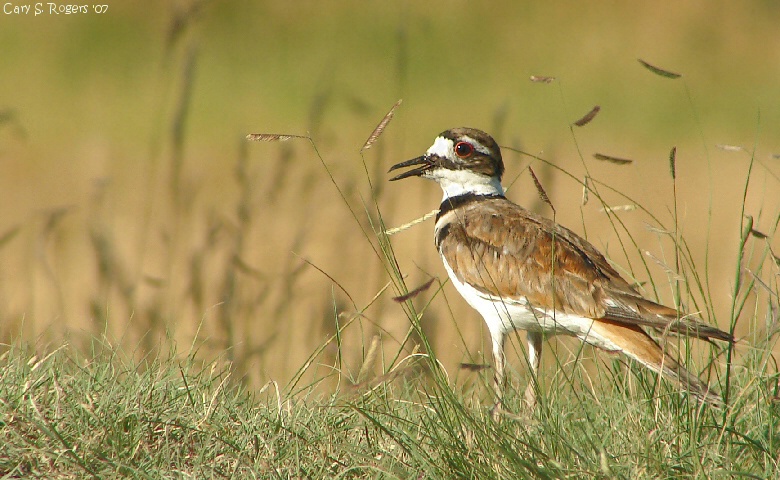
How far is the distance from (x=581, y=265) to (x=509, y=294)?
33 centimetres

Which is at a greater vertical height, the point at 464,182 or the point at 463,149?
the point at 463,149

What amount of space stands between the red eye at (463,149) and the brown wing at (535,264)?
323 millimetres

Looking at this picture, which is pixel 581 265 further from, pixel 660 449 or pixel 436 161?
pixel 660 449

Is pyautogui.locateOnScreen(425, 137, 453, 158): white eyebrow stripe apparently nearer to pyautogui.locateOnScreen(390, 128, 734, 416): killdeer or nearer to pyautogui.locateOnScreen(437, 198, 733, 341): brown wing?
pyautogui.locateOnScreen(390, 128, 734, 416): killdeer

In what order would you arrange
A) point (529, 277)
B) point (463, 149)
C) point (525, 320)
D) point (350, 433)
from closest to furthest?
1. point (350, 433)
2. point (525, 320)
3. point (529, 277)
4. point (463, 149)

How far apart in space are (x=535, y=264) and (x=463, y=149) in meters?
0.78

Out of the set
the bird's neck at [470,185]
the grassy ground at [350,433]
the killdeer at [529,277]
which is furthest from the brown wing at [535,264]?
the grassy ground at [350,433]

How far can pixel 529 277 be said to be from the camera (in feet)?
15.9

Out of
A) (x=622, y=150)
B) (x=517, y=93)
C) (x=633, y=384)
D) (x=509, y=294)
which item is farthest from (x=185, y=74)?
(x=517, y=93)

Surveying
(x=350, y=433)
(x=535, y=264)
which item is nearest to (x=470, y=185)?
(x=535, y=264)

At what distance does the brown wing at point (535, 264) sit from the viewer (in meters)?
4.60

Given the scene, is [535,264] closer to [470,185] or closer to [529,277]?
[529,277]

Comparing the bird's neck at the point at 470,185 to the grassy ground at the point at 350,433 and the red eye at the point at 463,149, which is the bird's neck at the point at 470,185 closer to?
the red eye at the point at 463,149

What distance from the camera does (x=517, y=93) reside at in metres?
14.7
